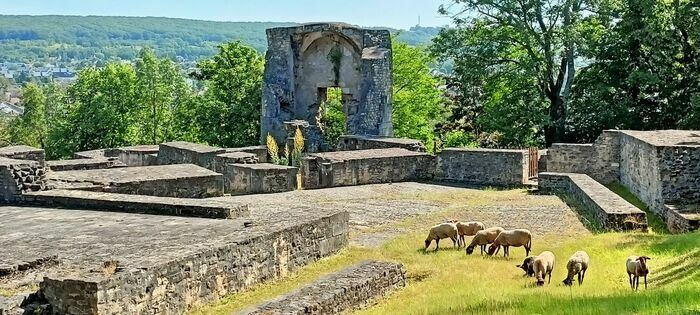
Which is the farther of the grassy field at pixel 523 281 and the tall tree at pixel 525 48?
the tall tree at pixel 525 48

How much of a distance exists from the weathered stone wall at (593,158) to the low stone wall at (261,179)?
8.02 metres

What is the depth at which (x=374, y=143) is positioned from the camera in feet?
93.0

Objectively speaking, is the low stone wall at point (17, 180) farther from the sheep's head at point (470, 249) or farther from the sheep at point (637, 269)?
the sheep at point (637, 269)

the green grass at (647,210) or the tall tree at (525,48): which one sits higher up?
the tall tree at (525,48)

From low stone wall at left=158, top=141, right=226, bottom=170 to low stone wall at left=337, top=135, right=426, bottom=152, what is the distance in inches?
186

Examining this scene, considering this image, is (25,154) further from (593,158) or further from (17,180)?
(593,158)

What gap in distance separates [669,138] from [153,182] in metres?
12.4

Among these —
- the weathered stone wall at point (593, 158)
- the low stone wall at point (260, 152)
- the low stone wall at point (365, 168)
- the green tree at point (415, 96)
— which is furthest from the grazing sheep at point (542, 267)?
the green tree at point (415, 96)

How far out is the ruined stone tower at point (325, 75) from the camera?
31953 mm

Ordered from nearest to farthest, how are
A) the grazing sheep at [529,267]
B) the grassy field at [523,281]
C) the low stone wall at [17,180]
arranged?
1. the grassy field at [523,281]
2. the grazing sheep at [529,267]
3. the low stone wall at [17,180]

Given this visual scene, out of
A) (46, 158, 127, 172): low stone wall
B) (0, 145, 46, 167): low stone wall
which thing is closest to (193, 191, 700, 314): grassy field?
(0, 145, 46, 167): low stone wall

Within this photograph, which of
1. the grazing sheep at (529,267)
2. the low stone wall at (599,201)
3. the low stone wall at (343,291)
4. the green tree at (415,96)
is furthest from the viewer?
the green tree at (415,96)

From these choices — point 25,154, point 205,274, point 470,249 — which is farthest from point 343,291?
point 25,154

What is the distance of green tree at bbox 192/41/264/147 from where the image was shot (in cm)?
4022
